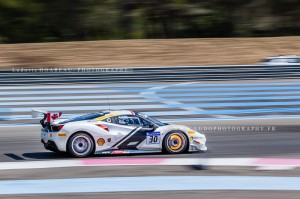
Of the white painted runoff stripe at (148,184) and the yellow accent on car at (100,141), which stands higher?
the yellow accent on car at (100,141)

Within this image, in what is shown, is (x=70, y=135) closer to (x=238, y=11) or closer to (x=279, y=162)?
(x=279, y=162)

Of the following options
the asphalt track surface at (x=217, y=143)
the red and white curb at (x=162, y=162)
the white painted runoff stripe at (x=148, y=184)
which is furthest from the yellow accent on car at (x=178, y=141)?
the white painted runoff stripe at (x=148, y=184)

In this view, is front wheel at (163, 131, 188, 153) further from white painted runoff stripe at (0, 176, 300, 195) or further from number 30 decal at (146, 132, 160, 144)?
white painted runoff stripe at (0, 176, 300, 195)

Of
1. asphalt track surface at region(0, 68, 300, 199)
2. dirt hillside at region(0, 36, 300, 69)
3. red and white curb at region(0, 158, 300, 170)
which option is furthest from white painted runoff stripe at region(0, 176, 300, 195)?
dirt hillside at region(0, 36, 300, 69)

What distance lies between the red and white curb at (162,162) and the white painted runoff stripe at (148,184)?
0.98 meters

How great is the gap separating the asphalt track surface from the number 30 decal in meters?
0.23

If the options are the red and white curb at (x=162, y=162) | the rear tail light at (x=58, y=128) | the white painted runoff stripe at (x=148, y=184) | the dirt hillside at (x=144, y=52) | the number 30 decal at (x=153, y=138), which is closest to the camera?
the white painted runoff stripe at (x=148, y=184)

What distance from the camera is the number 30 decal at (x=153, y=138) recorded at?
396 inches

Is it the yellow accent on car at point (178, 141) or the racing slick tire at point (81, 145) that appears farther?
the yellow accent on car at point (178, 141)

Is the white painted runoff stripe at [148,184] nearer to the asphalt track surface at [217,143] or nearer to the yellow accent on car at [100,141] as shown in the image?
the asphalt track surface at [217,143]

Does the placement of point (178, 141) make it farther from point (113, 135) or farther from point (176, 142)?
point (113, 135)

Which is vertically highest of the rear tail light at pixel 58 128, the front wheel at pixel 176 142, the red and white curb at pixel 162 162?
the rear tail light at pixel 58 128

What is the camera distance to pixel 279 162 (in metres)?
9.43

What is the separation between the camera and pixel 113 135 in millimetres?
9930
